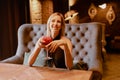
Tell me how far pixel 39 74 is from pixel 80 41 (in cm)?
122

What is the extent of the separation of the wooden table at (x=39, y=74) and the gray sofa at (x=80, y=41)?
0.63 metres

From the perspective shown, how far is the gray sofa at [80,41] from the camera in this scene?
256 centimetres

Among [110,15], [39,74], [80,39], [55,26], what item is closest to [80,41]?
[80,39]

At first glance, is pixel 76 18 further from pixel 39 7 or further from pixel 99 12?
pixel 39 7

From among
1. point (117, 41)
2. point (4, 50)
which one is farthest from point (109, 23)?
point (4, 50)

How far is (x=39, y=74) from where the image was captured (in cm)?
169

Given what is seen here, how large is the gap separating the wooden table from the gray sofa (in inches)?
24.6

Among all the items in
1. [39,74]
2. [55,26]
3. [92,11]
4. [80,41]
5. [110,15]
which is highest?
[92,11]

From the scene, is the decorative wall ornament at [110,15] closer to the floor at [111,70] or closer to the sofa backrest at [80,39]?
the floor at [111,70]

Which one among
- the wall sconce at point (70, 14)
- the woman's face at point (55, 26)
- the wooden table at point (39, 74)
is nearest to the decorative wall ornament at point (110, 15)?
the wall sconce at point (70, 14)

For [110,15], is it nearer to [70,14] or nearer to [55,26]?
[70,14]

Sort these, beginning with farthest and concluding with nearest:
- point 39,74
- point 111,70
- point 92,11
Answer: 1. point 92,11
2. point 111,70
3. point 39,74

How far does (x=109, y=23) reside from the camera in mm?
7672

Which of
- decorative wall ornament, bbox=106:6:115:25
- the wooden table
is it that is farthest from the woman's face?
decorative wall ornament, bbox=106:6:115:25
